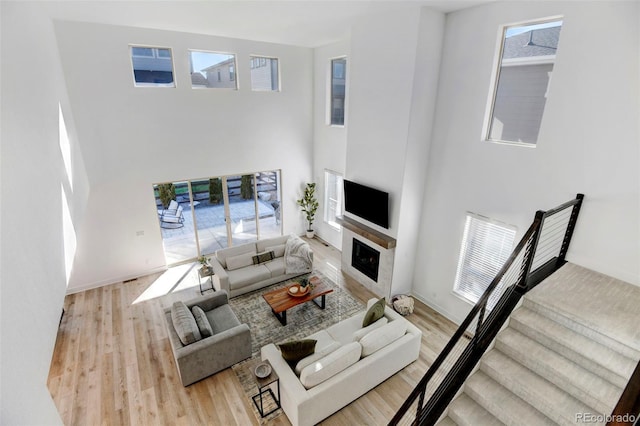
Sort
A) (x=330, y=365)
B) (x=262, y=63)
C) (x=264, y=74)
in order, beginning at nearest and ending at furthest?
(x=330, y=365)
(x=262, y=63)
(x=264, y=74)

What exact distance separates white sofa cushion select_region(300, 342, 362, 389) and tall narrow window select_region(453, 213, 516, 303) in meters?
2.59

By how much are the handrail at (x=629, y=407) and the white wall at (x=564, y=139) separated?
3.18 metres

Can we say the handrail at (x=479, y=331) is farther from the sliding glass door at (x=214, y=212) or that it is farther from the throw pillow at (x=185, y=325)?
the sliding glass door at (x=214, y=212)

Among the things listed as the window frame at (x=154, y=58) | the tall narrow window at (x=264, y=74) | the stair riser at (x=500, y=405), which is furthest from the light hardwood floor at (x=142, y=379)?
the tall narrow window at (x=264, y=74)

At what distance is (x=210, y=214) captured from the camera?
8.66 metres

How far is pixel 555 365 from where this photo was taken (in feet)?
9.40

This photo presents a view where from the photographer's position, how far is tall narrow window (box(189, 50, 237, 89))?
7.16 m

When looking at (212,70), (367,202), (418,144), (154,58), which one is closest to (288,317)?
(367,202)

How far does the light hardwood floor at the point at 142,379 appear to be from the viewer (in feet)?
14.2

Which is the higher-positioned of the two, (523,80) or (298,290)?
(523,80)

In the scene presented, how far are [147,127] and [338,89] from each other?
178 inches

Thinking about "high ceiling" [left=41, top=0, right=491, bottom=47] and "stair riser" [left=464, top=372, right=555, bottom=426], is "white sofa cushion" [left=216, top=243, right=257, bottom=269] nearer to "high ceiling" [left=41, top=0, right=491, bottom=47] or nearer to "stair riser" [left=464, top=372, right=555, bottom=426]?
"high ceiling" [left=41, top=0, right=491, bottom=47]

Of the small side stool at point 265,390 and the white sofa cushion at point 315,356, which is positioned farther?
the white sofa cushion at point 315,356

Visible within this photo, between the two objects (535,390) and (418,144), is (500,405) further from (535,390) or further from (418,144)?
(418,144)
